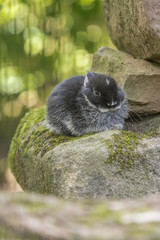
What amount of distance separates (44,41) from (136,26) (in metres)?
3.80

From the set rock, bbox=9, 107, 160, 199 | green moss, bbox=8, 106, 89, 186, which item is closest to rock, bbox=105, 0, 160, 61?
rock, bbox=9, 107, 160, 199

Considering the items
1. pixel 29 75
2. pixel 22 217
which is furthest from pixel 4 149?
pixel 22 217

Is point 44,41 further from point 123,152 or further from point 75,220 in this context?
point 75,220

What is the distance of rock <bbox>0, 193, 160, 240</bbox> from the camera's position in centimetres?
172

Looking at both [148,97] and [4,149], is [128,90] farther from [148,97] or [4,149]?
[4,149]

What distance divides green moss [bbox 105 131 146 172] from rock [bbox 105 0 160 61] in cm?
105

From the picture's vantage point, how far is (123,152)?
3.70 metres

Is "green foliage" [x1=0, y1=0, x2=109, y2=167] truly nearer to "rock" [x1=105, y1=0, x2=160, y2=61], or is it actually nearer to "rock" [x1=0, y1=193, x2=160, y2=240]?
"rock" [x1=105, y1=0, x2=160, y2=61]

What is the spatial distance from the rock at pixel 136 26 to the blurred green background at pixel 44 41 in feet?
8.81

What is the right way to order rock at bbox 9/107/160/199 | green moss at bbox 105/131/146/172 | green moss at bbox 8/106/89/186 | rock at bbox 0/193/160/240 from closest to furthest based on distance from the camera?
1. rock at bbox 0/193/160/240
2. rock at bbox 9/107/160/199
3. green moss at bbox 105/131/146/172
4. green moss at bbox 8/106/89/186

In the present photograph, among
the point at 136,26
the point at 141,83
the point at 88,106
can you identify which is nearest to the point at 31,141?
the point at 88,106

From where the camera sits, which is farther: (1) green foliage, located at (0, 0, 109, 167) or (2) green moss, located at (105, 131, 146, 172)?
(1) green foliage, located at (0, 0, 109, 167)

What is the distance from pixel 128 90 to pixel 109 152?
115 cm

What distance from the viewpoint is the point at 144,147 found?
3803 millimetres
